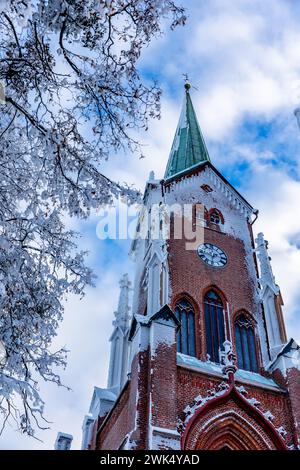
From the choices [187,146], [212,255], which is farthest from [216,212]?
[187,146]

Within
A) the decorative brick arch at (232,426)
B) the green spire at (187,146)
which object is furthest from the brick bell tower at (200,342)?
the green spire at (187,146)

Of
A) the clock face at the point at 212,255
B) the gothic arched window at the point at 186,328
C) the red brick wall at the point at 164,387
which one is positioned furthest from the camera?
the clock face at the point at 212,255

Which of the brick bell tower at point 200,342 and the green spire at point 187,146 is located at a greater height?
the green spire at point 187,146

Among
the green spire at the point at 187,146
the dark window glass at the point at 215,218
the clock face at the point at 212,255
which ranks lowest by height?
the clock face at the point at 212,255

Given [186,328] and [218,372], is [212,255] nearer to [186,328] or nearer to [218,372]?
[186,328]

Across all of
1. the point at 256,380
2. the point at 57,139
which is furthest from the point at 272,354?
the point at 57,139

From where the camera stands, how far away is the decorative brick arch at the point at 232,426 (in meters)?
14.0

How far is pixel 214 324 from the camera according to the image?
59.3ft

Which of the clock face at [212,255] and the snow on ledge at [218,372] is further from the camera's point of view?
the clock face at [212,255]

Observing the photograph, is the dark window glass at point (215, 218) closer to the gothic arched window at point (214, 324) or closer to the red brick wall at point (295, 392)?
the gothic arched window at point (214, 324)

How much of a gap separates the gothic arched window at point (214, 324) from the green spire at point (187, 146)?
7253 millimetres

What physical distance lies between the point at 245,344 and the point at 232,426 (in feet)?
13.2

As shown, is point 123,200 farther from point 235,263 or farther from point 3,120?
point 235,263

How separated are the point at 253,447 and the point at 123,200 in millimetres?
10196
